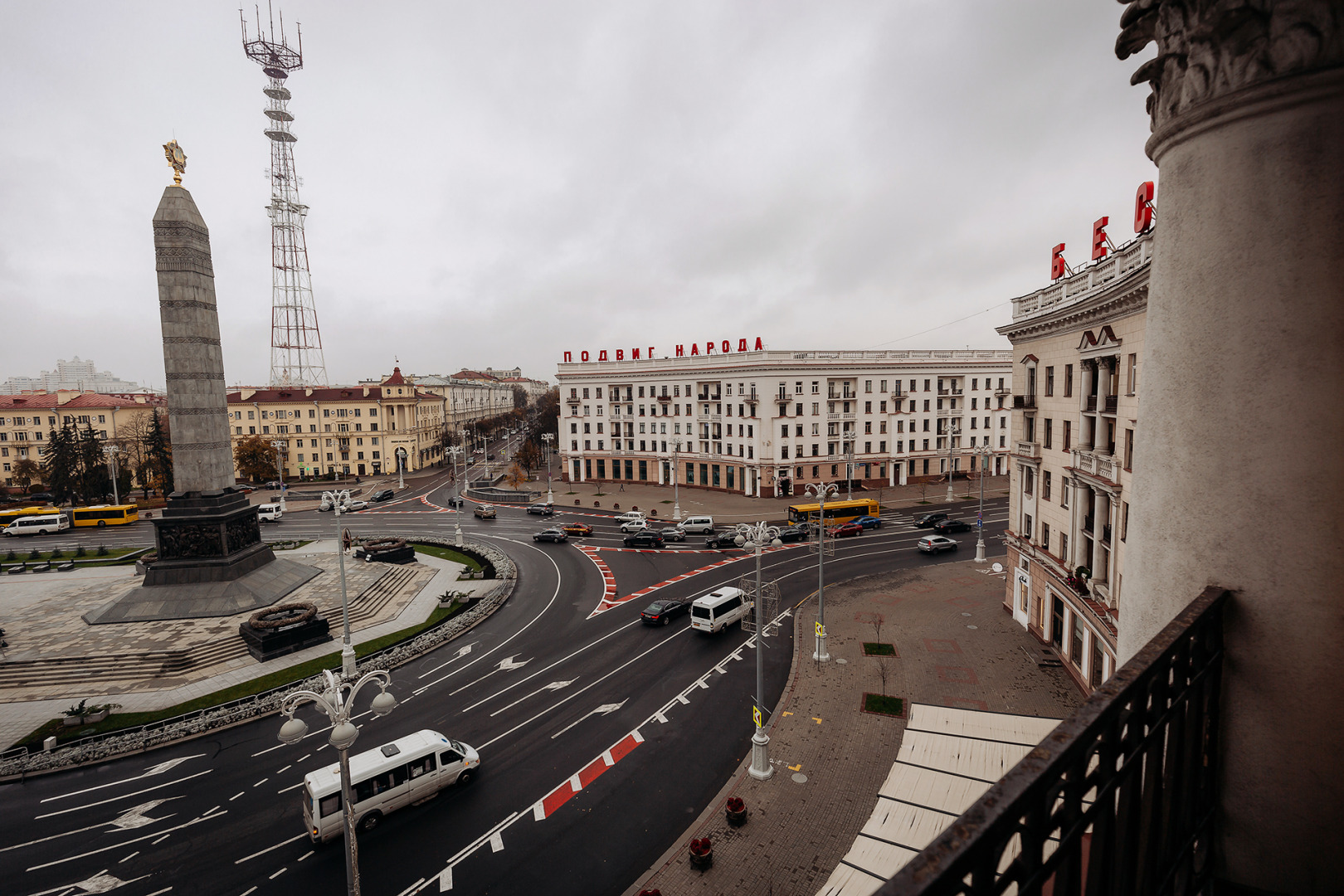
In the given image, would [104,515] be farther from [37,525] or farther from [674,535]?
[674,535]

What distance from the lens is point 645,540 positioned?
→ 4531 centimetres

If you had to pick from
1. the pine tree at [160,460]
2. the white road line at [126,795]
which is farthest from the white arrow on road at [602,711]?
the pine tree at [160,460]

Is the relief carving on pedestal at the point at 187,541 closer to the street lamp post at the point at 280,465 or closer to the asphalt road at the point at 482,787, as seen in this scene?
the asphalt road at the point at 482,787

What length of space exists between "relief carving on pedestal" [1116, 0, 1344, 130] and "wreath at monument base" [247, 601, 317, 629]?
33.0m

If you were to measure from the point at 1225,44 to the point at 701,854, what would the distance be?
15352mm

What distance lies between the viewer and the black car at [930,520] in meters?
47.1

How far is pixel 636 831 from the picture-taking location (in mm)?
14750

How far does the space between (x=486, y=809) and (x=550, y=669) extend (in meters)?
8.56

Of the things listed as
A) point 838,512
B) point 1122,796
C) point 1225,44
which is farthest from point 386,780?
point 838,512

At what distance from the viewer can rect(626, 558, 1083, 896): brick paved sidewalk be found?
13.5 meters

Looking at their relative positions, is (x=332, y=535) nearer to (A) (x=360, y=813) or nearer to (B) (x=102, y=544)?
(B) (x=102, y=544)

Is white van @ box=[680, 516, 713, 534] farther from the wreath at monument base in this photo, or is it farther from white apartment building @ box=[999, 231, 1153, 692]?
the wreath at monument base

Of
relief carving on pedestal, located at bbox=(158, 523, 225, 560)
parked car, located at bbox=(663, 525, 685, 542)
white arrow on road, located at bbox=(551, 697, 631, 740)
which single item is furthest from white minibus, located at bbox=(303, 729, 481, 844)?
parked car, located at bbox=(663, 525, 685, 542)

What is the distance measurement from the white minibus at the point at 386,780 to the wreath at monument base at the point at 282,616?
13234 mm
